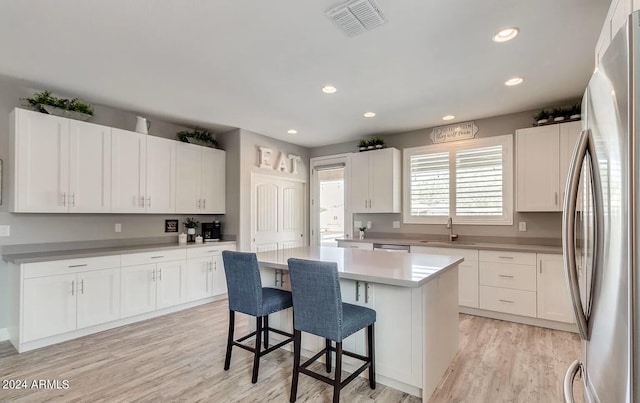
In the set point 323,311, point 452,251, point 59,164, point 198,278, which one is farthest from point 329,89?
point 198,278

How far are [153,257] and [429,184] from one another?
4.09 meters

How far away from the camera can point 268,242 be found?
17.9 feet

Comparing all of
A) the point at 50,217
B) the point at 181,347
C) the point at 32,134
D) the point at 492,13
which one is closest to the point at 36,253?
the point at 50,217

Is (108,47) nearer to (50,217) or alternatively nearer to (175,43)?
(175,43)

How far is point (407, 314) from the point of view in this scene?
2.22m

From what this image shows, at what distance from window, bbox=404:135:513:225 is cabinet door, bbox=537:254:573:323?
2.59 feet

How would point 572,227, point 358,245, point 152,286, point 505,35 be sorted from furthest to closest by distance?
point 358,245 → point 152,286 → point 505,35 → point 572,227

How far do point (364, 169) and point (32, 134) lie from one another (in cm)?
427

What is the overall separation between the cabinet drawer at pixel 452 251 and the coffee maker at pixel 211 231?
3.04m

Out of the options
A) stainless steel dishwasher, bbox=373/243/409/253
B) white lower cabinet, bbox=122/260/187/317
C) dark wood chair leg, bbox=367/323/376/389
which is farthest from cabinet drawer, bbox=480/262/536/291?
white lower cabinet, bbox=122/260/187/317

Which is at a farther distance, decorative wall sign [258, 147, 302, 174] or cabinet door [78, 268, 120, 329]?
decorative wall sign [258, 147, 302, 174]

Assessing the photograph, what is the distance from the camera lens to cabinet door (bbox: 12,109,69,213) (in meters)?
3.07

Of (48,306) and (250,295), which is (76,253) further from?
(250,295)

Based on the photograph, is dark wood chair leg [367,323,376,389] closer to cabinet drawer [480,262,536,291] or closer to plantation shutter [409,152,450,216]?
cabinet drawer [480,262,536,291]
